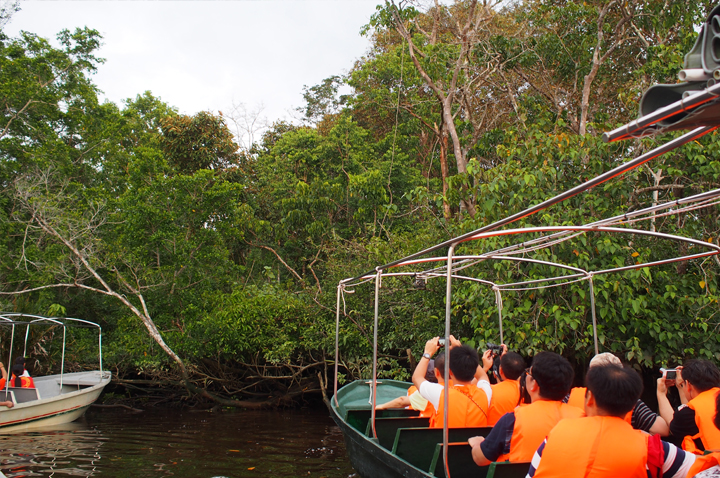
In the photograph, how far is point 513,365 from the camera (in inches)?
159

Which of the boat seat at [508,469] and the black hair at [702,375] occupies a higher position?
the black hair at [702,375]

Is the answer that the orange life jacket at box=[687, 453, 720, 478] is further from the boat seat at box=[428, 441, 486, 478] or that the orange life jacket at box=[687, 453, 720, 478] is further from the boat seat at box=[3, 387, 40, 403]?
the boat seat at box=[3, 387, 40, 403]

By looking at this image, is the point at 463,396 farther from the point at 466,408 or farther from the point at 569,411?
the point at 569,411

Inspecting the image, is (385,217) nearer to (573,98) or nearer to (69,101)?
(573,98)

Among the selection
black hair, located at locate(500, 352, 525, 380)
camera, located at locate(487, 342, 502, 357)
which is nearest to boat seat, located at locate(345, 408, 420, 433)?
camera, located at locate(487, 342, 502, 357)

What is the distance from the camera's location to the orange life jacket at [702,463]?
2.44m

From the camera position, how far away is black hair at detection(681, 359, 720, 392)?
10.2ft

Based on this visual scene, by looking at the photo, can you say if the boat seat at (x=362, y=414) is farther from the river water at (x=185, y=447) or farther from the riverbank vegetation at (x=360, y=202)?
the riverbank vegetation at (x=360, y=202)

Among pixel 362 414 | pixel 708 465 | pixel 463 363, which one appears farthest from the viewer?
pixel 362 414

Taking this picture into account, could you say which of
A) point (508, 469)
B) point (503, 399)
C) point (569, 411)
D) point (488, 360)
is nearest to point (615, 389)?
point (569, 411)

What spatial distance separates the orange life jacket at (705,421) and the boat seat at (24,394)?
1140 centimetres

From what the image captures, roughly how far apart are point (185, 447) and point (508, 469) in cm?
757

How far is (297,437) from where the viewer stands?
1004 cm

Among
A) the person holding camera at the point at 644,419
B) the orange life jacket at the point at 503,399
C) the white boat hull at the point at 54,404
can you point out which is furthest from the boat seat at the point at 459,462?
the white boat hull at the point at 54,404
